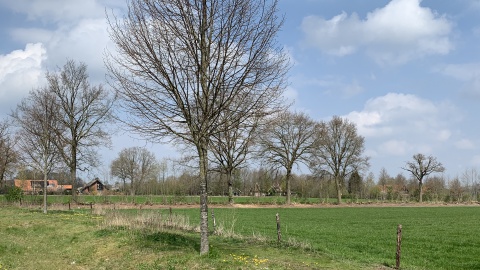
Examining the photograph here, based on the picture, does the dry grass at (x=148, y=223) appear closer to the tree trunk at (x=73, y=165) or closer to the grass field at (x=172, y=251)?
the grass field at (x=172, y=251)

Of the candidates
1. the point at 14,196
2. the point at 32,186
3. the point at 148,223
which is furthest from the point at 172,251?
the point at 32,186

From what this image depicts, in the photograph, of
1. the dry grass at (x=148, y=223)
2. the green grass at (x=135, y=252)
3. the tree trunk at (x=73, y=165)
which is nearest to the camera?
the green grass at (x=135, y=252)

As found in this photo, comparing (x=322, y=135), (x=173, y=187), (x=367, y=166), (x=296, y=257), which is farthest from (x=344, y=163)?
(x=296, y=257)

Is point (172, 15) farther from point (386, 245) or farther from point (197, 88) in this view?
point (386, 245)

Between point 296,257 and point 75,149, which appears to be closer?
point 296,257

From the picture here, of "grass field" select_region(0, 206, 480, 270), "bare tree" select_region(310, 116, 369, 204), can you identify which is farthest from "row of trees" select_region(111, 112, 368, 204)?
"grass field" select_region(0, 206, 480, 270)

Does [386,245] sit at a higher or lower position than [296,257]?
lower

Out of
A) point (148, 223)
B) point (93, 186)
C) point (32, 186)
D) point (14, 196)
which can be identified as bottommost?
point (93, 186)

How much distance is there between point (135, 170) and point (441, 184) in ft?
273

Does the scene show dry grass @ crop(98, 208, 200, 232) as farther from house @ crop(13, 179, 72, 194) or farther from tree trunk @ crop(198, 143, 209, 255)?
house @ crop(13, 179, 72, 194)

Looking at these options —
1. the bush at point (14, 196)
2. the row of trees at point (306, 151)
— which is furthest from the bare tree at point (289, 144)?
the bush at point (14, 196)

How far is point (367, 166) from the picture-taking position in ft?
238

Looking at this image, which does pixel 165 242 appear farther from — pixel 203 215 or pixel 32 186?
pixel 32 186

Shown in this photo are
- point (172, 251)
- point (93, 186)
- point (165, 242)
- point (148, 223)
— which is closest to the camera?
point (172, 251)
